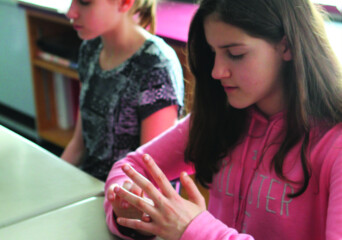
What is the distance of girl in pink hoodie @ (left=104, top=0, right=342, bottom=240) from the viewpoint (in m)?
0.73

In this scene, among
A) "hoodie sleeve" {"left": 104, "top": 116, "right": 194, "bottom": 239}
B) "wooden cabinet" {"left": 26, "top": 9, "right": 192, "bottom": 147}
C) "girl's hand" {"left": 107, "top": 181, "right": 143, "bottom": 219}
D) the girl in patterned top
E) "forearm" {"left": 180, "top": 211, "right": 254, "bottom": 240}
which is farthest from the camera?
"wooden cabinet" {"left": 26, "top": 9, "right": 192, "bottom": 147}

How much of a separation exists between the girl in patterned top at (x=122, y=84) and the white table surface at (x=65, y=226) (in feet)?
1.43

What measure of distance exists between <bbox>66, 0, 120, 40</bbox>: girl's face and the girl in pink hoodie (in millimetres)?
456

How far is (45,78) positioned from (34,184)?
78.9 inches

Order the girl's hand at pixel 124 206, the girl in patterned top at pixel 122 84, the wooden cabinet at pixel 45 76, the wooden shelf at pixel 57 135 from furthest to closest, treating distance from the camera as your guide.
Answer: the wooden shelf at pixel 57 135, the wooden cabinet at pixel 45 76, the girl in patterned top at pixel 122 84, the girl's hand at pixel 124 206

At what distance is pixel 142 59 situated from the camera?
1.30 m

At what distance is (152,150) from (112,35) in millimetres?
503

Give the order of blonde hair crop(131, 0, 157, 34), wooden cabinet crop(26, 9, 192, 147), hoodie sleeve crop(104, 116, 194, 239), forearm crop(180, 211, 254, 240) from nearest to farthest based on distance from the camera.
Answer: forearm crop(180, 211, 254, 240) < hoodie sleeve crop(104, 116, 194, 239) < blonde hair crop(131, 0, 157, 34) < wooden cabinet crop(26, 9, 192, 147)

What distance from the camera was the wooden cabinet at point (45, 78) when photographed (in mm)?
2635

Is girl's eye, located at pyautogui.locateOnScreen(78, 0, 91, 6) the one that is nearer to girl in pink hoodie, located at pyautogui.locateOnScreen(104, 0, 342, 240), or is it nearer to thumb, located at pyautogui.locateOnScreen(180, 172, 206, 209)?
girl in pink hoodie, located at pyautogui.locateOnScreen(104, 0, 342, 240)

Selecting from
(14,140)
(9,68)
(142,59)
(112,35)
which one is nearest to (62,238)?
(14,140)

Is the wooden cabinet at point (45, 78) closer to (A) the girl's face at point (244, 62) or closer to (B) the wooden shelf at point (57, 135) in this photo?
(B) the wooden shelf at point (57, 135)

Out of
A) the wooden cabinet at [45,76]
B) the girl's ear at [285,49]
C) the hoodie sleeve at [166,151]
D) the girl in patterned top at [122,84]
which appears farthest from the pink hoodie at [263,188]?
the wooden cabinet at [45,76]

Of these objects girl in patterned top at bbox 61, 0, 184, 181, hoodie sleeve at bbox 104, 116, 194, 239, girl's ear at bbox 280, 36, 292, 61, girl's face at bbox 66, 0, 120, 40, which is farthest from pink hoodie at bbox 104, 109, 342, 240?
girl's face at bbox 66, 0, 120, 40
